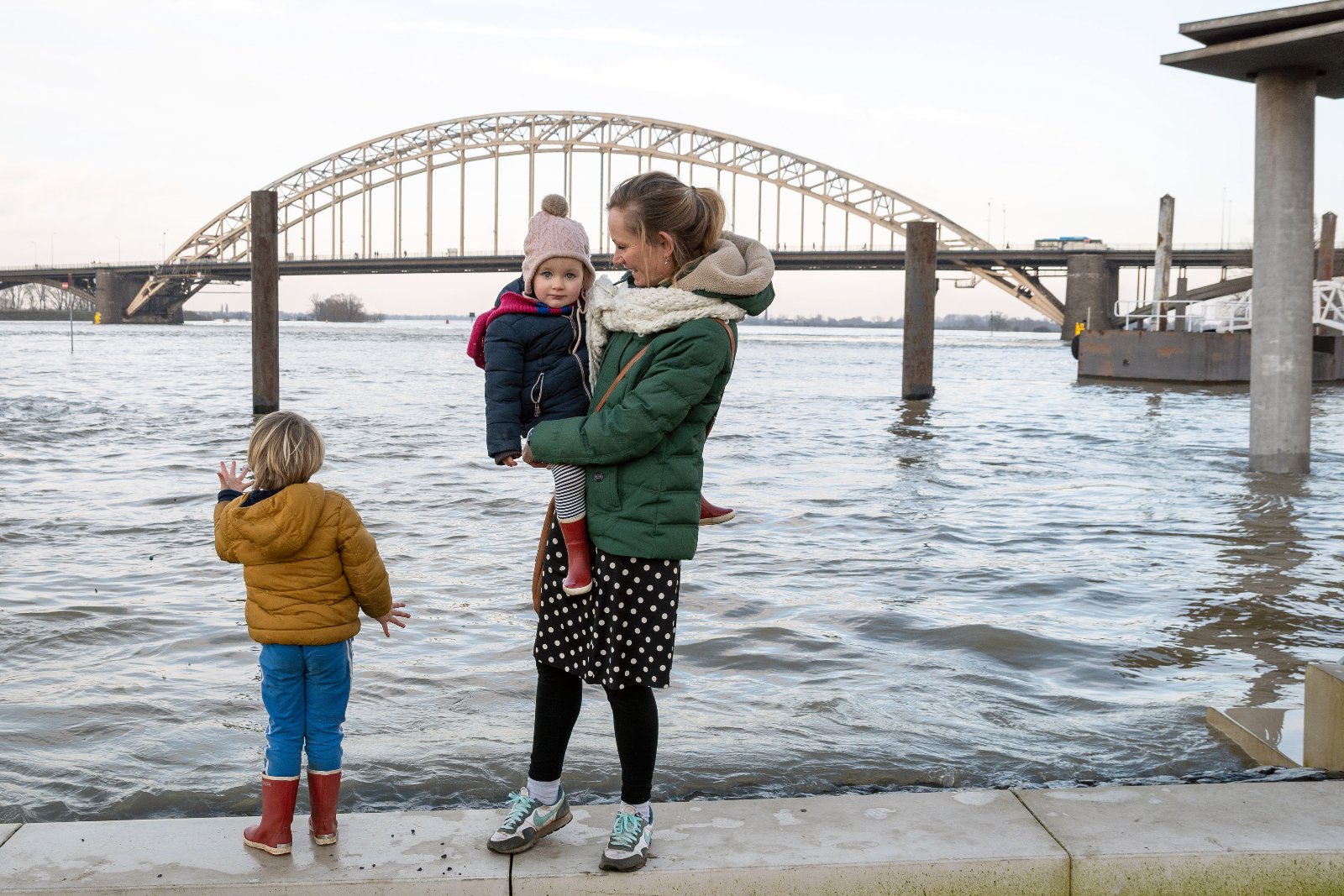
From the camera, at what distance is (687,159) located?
7762 centimetres

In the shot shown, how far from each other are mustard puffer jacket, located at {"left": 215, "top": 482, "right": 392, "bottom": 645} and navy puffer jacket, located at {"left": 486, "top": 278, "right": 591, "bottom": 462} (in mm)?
341

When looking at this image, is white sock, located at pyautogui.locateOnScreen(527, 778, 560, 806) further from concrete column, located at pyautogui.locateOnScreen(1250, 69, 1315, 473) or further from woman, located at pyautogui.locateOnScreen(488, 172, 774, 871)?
concrete column, located at pyautogui.locateOnScreen(1250, 69, 1315, 473)

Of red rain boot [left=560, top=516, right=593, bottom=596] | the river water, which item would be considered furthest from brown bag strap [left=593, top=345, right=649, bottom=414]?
the river water

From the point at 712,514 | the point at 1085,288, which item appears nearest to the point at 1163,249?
the point at 712,514

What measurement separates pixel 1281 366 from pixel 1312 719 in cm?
791

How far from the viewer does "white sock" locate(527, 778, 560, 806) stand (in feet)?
8.36

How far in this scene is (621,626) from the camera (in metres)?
2.48

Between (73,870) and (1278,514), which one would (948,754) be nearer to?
(73,870)

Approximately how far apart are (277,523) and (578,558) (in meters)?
0.57

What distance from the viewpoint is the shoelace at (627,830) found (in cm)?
240

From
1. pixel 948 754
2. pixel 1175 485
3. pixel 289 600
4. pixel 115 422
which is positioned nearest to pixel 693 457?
pixel 289 600

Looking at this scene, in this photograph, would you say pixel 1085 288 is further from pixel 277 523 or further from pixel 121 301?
pixel 277 523

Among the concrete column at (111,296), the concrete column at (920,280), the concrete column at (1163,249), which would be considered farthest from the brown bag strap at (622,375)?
the concrete column at (111,296)

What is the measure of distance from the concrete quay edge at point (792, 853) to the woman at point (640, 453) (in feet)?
0.34
